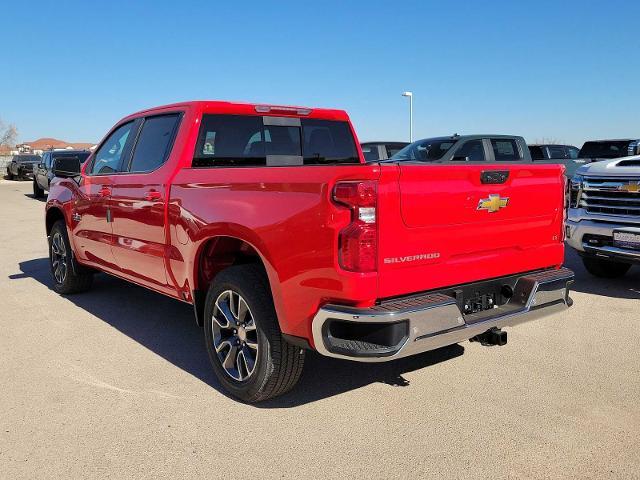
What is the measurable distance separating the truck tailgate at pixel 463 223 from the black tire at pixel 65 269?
454cm

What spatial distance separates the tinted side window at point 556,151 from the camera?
18.6 meters

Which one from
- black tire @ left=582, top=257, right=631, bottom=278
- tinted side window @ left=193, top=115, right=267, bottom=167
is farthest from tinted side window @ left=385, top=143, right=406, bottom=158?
tinted side window @ left=193, top=115, right=267, bottom=167

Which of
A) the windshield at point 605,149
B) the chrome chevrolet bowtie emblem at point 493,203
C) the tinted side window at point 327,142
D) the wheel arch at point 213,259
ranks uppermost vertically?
the tinted side window at point 327,142

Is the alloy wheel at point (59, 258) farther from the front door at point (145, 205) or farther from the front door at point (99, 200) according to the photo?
the front door at point (145, 205)

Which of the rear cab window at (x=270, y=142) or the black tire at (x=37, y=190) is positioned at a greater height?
the rear cab window at (x=270, y=142)

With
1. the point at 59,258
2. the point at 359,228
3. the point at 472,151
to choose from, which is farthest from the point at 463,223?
the point at 472,151

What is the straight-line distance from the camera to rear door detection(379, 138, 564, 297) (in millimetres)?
3064

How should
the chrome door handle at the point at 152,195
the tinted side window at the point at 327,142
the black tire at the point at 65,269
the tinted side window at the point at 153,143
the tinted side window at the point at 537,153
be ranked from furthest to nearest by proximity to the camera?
the tinted side window at the point at 537,153, the black tire at the point at 65,269, the tinted side window at the point at 327,142, the tinted side window at the point at 153,143, the chrome door handle at the point at 152,195

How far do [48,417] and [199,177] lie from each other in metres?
1.78

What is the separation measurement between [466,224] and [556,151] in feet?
56.0

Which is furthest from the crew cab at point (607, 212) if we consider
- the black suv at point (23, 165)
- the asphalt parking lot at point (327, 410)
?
the black suv at point (23, 165)

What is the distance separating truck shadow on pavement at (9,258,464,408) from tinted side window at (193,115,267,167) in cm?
154

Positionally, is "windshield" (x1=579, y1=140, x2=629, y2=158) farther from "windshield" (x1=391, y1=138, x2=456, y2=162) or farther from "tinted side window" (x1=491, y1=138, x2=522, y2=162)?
"windshield" (x1=391, y1=138, x2=456, y2=162)

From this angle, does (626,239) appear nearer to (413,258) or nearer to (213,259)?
(413,258)
